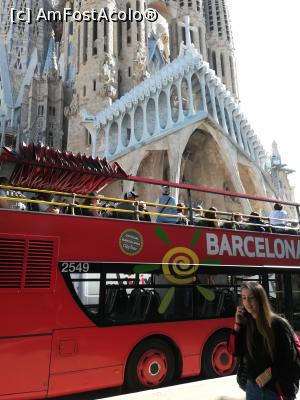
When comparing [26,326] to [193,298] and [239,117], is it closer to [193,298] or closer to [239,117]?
[193,298]

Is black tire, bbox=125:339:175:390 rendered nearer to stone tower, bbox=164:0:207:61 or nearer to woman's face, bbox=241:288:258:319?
woman's face, bbox=241:288:258:319

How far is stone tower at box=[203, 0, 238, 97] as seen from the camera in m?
47.2

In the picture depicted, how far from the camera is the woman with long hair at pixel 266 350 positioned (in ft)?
7.57

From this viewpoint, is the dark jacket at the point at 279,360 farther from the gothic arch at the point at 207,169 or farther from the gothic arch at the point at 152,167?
the gothic arch at the point at 207,169

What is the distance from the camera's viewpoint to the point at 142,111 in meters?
27.6

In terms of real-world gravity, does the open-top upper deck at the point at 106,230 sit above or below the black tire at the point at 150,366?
above

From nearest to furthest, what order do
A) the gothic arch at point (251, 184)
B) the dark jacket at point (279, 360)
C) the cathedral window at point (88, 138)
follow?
the dark jacket at point (279, 360), the gothic arch at point (251, 184), the cathedral window at point (88, 138)

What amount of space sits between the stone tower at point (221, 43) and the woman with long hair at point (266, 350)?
47.0 meters

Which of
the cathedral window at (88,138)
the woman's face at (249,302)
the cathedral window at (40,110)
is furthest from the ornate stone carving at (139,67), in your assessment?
the woman's face at (249,302)

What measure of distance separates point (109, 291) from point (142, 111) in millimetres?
24351

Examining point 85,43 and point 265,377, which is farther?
point 85,43

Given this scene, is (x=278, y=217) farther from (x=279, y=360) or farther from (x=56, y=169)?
(x=279, y=360)

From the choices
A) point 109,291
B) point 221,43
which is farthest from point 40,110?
point 109,291

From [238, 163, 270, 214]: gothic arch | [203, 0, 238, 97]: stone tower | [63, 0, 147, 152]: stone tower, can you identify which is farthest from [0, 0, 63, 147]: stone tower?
[203, 0, 238, 97]: stone tower
